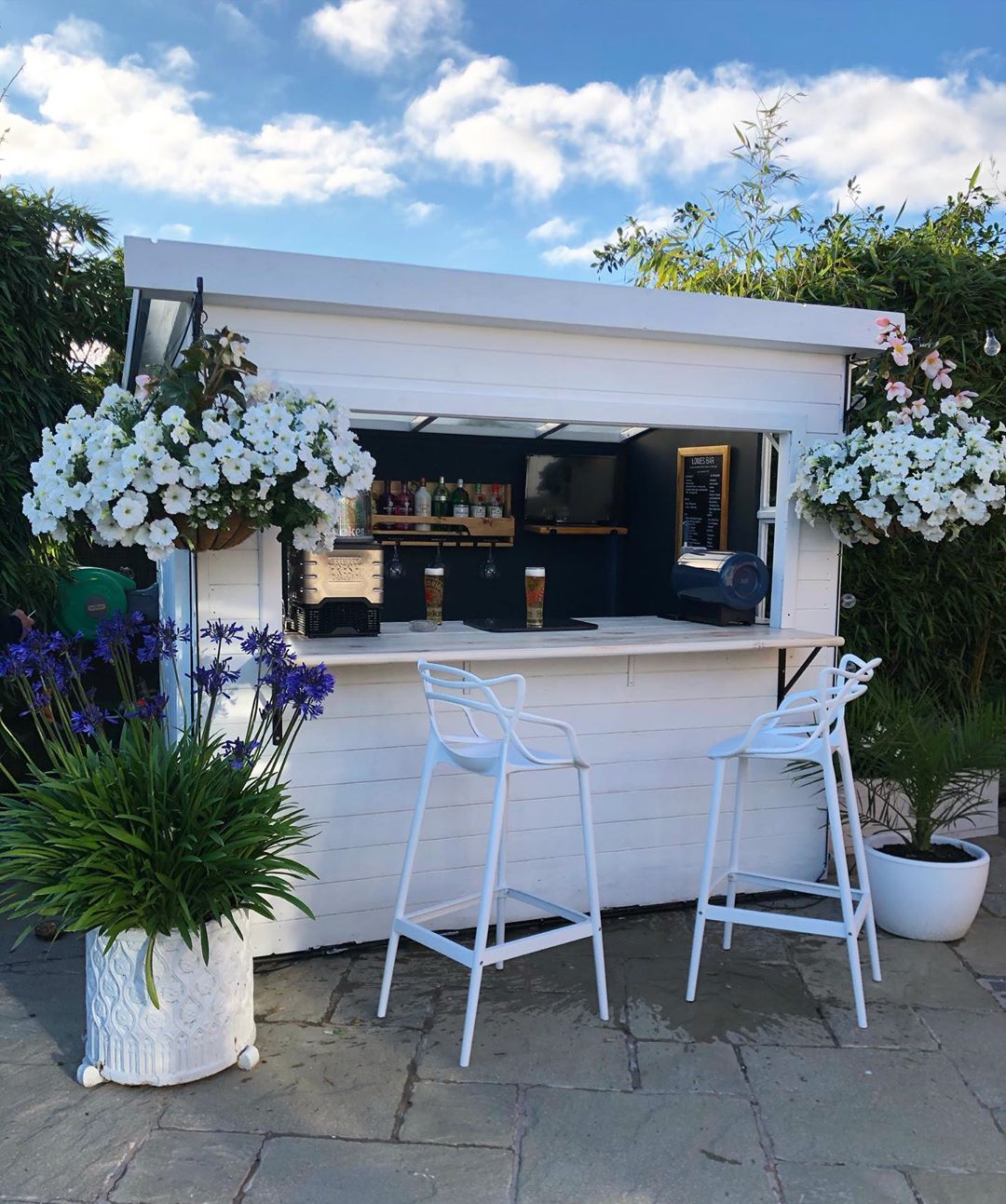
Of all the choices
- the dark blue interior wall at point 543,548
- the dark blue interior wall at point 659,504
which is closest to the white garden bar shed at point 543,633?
the dark blue interior wall at point 659,504

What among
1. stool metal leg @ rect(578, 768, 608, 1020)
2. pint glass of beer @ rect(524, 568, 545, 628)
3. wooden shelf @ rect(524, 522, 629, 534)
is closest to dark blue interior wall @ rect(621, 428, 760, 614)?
wooden shelf @ rect(524, 522, 629, 534)

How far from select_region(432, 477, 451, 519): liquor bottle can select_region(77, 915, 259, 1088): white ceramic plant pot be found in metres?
3.55

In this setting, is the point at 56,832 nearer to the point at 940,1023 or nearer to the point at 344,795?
the point at 344,795

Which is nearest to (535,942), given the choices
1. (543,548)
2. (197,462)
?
(197,462)

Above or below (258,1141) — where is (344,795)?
above

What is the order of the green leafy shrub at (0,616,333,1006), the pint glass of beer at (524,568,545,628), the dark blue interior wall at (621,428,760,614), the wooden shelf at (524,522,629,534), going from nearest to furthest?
1. the green leafy shrub at (0,616,333,1006)
2. the pint glass of beer at (524,568,545,628)
3. the dark blue interior wall at (621,428,760,614)
4. the wooden shelf at (524,522,629,534)

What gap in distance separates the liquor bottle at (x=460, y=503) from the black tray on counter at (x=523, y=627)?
208 cm

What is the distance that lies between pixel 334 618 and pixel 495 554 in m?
2.87

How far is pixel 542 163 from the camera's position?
7.62 metres

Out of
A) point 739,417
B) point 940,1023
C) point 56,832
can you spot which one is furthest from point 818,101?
point 56,832

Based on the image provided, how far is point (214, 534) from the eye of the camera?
8.95ft

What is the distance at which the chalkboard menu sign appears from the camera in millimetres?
4754

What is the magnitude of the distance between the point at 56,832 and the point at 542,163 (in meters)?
6.64

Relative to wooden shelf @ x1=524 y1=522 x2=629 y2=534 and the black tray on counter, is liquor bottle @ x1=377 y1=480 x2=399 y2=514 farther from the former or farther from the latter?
the black tray on counter
